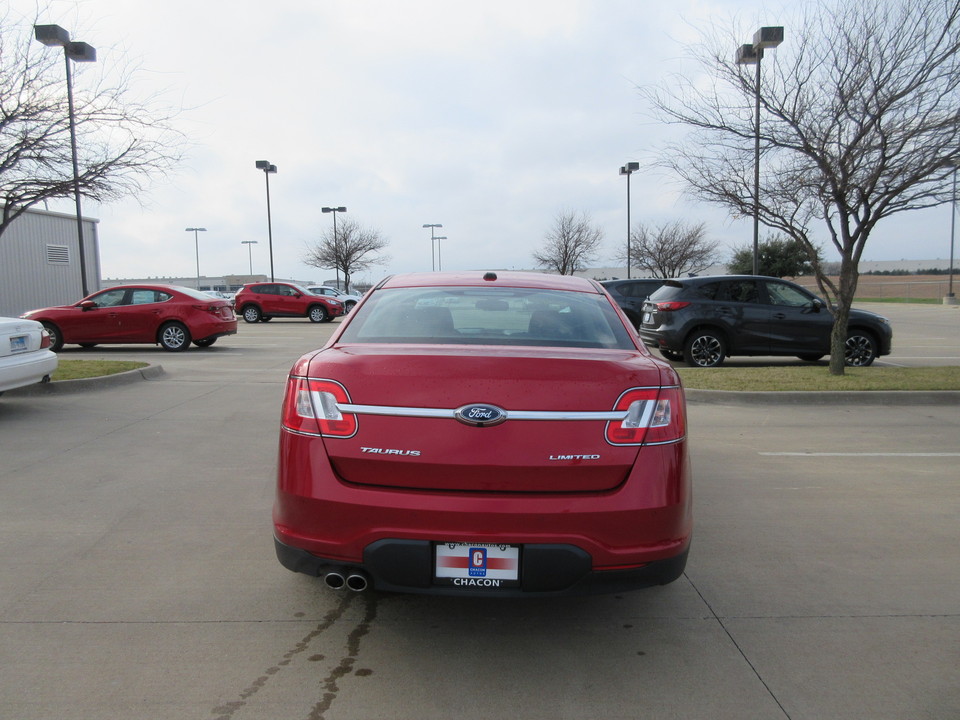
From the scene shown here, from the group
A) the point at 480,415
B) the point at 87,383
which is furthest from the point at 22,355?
the point at 480,415

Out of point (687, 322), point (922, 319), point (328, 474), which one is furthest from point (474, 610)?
point (922, 319)

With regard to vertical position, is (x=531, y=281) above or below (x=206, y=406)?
above

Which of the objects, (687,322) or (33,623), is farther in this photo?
(687,322)

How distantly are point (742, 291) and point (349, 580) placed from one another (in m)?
11.6

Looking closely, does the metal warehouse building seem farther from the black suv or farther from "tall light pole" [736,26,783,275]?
"tall light pole" [736,26,783,275]

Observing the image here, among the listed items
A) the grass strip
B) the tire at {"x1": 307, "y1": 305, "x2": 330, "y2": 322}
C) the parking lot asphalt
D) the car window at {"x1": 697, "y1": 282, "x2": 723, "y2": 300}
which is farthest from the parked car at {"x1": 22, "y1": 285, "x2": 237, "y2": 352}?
the tire at {"x1": 307, "y1": 305, "x2": 330, "y2": 322}

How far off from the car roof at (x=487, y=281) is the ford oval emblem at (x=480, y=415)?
1.38 meters

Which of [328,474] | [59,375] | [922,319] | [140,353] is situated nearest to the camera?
[328,474]

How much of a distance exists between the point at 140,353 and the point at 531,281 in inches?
541

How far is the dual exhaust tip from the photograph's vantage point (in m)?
2.92

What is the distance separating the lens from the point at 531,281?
170 inches

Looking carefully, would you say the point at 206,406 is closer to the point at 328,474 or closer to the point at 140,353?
the point at 328,474

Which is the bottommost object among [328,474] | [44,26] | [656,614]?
[656,614]

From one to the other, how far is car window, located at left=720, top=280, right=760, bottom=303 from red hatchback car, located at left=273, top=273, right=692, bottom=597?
420 inches
